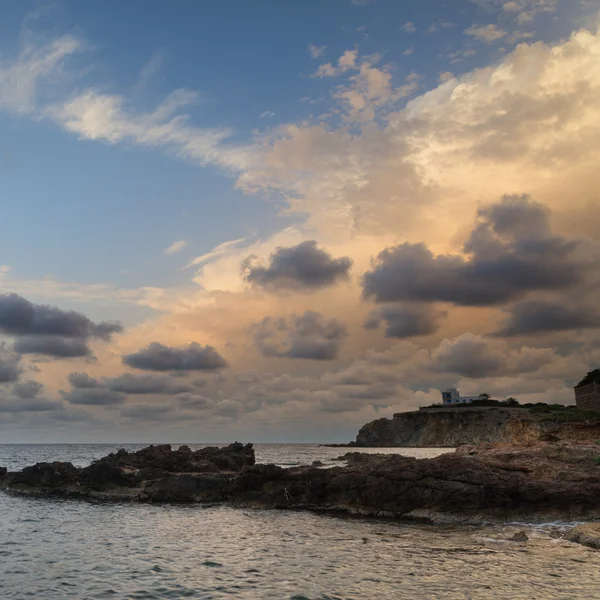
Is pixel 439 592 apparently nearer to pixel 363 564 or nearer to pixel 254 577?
pixel 363 564

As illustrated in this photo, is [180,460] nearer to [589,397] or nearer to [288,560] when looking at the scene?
[288,560]

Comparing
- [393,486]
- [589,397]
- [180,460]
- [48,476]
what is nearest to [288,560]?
[393,486]

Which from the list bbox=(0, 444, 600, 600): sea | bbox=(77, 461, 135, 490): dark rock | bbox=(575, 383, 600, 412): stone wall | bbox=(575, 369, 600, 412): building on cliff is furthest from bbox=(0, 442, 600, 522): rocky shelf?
bbox=(575, 369, 600, 412): building on cliff

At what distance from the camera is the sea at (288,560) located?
1902 centimetres

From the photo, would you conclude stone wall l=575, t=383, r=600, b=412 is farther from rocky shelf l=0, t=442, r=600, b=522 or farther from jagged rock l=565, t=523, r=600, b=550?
jagged rock l=565, t=523, r=600, b=550

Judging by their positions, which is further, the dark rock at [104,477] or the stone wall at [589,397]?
the stone wall at [589,397]

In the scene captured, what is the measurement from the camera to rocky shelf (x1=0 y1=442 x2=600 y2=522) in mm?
33625

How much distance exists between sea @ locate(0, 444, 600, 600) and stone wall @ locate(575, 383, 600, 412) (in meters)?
89.0

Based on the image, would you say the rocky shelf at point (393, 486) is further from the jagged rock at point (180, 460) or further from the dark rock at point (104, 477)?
the jagged rock at point (180, 460)

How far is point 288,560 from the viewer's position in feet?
79.1

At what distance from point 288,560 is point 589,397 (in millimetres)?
107865

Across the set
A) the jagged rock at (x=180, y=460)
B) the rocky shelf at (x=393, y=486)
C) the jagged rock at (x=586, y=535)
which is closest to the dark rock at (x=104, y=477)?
the rocky shelf at (x=393, y=486)

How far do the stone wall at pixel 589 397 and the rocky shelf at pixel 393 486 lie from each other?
61.2 m

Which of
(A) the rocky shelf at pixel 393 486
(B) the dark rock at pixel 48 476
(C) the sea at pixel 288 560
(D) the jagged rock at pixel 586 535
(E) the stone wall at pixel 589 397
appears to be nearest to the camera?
(C) the sea at pixel 288 560
